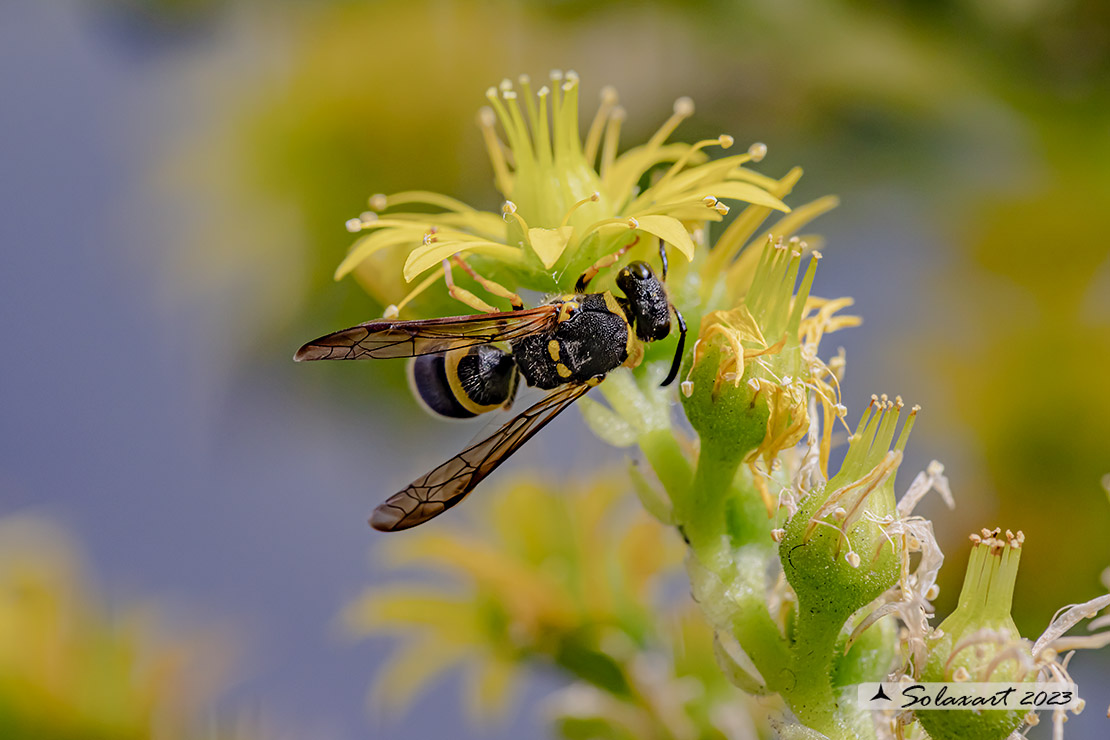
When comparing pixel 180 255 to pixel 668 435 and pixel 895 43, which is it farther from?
pixel 668 435

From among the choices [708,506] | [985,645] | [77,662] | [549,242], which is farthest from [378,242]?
[77,662]

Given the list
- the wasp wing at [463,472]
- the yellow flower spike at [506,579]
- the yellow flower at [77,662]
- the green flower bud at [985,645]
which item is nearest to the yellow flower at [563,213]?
the wasp wing at [463,472]

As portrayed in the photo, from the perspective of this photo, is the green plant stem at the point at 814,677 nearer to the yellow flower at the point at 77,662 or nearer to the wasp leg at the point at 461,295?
the wasp leg at the point at 461,295

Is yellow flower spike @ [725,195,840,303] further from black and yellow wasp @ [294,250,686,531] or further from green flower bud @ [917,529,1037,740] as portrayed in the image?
green flower bud @ [917,529,1037,740]

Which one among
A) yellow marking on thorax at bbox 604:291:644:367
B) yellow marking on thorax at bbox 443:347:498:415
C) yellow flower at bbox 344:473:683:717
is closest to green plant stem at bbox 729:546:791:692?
yellow marking on thorax at bbox 604:291:644:367

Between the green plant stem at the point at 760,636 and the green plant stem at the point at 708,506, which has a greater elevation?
the green plant stem at the point at 708,506

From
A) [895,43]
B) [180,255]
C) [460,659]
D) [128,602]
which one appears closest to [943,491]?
[460,659]
